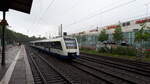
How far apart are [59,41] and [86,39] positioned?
3480 cm

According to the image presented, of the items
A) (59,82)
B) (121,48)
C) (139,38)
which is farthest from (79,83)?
(121,48)

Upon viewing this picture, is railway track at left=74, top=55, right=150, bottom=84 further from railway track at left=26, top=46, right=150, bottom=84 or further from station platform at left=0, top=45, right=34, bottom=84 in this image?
station platform at left=0, top=45, right=34, bottom=84

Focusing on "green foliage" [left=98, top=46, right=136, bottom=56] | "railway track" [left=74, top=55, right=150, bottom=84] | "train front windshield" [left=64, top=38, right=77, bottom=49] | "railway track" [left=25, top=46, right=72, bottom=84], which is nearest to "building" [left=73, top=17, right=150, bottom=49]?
"green foliage" [left=98, top=46, right=136, bottom=56]

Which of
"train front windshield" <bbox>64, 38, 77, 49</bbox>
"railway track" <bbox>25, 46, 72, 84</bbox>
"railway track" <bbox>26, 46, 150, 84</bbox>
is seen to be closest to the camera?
"railway track" <bbox>25, 46, 72, 84</bbox>

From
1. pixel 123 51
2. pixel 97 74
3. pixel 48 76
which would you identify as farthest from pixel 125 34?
pixel 48 76

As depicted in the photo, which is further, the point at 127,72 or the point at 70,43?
the point at 70,43

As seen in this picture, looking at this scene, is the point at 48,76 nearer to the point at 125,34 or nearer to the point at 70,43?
the point at 70,43

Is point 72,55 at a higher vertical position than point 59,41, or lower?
lower

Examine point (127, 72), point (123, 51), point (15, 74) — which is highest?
point (123, 51)

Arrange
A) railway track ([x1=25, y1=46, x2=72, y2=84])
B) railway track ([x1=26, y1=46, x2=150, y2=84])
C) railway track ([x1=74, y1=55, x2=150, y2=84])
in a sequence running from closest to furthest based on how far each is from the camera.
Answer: railway track ([x1=25, y1=46, x2=72, y2=84]) → railway track ([x1=26, y1=46, x2=150, y2=84]) → railway track ([x1=74, y1=55, x2=150, y2=84])

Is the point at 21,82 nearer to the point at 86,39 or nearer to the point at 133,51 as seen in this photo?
the point at 133,51

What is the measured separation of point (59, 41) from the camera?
14734 mm

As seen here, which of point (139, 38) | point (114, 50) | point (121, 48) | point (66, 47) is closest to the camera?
point (66, 47)

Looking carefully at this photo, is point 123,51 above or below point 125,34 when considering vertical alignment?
below
